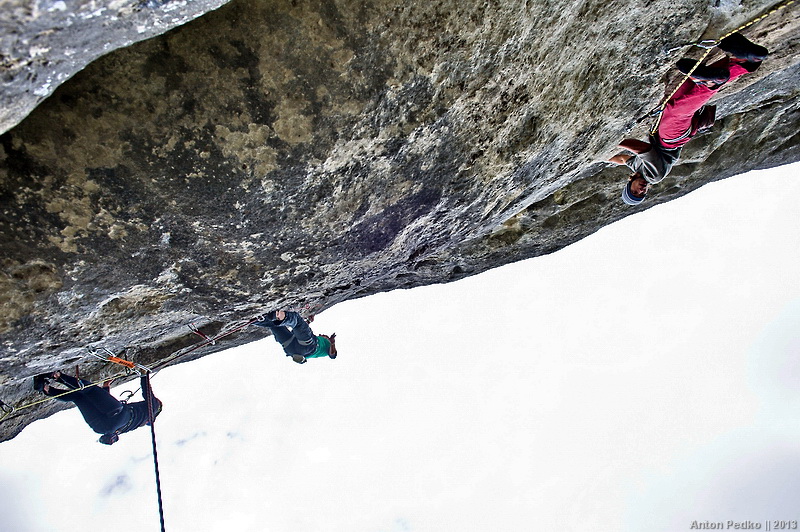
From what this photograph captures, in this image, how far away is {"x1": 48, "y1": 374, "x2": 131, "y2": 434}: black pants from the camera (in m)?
6.01

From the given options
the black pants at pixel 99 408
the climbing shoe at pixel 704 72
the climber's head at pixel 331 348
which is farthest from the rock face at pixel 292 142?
the climber's head at pixel 331 348

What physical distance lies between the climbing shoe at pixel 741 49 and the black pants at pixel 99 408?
7114 mm

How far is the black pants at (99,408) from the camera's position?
19.7 ft

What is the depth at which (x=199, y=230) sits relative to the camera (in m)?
3.10

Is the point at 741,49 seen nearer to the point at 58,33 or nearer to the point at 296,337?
the point at 58,33

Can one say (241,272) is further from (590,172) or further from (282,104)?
(590,172)

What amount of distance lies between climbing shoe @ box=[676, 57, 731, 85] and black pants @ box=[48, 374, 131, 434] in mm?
6923

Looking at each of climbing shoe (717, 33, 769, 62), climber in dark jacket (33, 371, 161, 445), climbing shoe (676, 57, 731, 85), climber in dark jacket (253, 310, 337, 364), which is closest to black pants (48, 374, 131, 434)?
climber in dark jacket (33, 371, 161, 445)

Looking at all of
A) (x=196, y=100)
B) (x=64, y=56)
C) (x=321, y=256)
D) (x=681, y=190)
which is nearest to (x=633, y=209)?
(x=681, y=190)

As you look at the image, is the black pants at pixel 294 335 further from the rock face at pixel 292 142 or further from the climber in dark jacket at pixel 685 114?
the climber in dark jacket at pixel 685 114

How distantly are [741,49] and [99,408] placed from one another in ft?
25.3

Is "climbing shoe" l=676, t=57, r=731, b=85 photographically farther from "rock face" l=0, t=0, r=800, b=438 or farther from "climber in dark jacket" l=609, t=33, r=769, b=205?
"rock face" l=0, t=0, r=800, b=438

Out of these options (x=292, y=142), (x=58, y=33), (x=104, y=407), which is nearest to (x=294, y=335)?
(x=104, y=407)

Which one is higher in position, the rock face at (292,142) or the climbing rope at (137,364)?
the rock face at (292,142)
